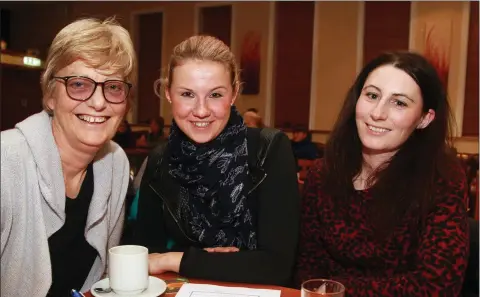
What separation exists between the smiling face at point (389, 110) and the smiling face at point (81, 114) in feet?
2.93

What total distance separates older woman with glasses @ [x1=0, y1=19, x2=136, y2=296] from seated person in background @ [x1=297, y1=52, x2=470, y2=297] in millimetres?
811

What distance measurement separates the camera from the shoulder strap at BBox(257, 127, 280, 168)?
177 cm

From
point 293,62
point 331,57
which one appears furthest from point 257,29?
point 331,57

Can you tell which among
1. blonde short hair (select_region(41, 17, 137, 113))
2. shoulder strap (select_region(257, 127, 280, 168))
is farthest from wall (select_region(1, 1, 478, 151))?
blonde short hair (select_region(41, 17, 137, 113))

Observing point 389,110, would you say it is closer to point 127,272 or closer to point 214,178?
point 214,178

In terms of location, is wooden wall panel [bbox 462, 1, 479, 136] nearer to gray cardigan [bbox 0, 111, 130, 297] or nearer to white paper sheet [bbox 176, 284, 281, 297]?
white paper sheet [bbox 176, 284, 281, 297]

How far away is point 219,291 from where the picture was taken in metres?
1.35

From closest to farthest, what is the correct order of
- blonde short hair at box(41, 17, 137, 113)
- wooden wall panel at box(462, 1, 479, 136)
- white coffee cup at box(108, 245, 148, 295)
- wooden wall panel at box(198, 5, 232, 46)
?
white coffee cup at box(108, 245, 148, 295)
blonde short hair at box(41, 17, 137, 113)
wooden wall panel at box(462, 1, 479, 136)
wooden wall panel at box(198, 5, 232, 46)

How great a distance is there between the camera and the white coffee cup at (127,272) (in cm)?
124

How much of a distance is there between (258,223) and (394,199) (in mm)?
497

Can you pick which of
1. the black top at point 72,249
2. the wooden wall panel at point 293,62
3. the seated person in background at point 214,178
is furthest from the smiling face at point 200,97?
the wooden wall panel at point 293,62

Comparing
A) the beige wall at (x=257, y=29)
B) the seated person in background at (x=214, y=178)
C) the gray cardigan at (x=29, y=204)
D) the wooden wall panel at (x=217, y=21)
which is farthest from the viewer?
the wooden wall panel at (x=217, y=21)

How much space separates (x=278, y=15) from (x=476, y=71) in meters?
3.72

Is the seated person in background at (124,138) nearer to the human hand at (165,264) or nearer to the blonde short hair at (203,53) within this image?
the blonde short hair at (203,53)
